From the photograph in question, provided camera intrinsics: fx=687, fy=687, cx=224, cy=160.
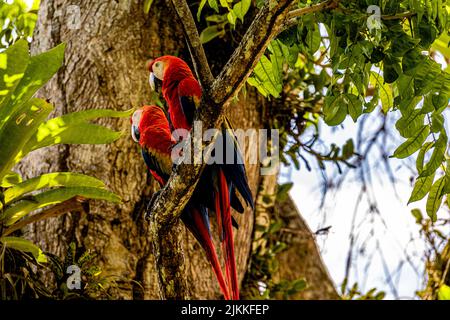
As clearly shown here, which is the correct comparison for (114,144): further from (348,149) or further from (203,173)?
(348,149)

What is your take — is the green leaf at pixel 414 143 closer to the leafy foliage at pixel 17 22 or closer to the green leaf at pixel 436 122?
the green leaf at pixel 436 122

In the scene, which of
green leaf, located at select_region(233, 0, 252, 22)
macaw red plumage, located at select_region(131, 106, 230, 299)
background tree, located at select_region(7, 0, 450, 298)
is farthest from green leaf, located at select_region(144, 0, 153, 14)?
green leaf, located at select_region(233, 0, 252, 22)

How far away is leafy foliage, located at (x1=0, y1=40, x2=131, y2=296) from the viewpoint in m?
1.43

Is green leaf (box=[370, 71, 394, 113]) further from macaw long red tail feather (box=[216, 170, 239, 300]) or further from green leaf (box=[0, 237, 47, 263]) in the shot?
green leaf (box=[0, 237, 47, 263])

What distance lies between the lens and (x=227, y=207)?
4.50 feet

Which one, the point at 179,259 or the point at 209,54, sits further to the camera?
the point at 209,54

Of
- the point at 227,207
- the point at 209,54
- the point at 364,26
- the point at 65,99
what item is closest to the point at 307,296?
the point at 209,54

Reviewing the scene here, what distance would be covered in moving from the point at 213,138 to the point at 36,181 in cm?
50

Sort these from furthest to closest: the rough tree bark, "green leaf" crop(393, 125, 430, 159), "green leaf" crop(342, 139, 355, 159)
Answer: "green leaf" crop(342, 139, 355, 159) < the rough tree bark < "green leaf" crop(393, 125, 430, 159)

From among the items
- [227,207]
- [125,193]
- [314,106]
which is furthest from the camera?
[314,106]

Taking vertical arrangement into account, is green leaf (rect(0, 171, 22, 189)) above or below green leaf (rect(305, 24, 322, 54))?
below

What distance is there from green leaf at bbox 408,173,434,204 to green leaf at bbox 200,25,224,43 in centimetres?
84

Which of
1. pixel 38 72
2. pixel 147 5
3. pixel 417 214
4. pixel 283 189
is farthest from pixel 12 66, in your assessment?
pixel 417 214
